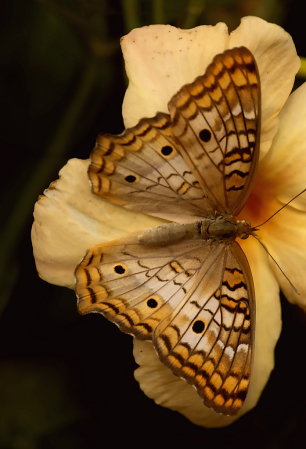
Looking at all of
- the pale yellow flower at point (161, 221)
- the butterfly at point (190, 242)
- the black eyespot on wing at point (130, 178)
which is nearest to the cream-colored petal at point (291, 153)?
the pale yellow flower at point (161, 221)

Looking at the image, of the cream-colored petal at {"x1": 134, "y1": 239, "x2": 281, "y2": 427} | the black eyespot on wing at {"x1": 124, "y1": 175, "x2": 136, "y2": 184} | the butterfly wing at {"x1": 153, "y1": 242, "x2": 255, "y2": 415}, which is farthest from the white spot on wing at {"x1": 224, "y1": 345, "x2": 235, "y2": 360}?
the black eyespot on wing at {"x1": 124, "y1": 175, "x2": 136, "y2": 184}

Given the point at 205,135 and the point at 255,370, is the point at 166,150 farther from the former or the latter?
the point at 255,370

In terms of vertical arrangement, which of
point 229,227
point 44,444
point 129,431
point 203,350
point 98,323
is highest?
point 229,227

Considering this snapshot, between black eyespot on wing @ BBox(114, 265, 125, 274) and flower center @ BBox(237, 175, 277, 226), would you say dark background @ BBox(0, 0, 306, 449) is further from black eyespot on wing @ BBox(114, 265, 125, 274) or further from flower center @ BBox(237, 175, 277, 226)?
black eyespot on wing @ BBox(114, 265, 125, 274)

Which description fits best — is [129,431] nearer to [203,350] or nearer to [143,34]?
[203,350]

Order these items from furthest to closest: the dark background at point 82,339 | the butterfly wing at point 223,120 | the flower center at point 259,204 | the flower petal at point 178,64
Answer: the dark background at point 82,339 < the flower center at point 259,204 < the flower petal at point 178,64 < the butterfly wing at point 223,120

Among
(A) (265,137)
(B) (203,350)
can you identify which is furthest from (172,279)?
(A) (265,137)

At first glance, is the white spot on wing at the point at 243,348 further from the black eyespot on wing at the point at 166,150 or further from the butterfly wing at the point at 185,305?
the black eyespot on wing at the point at 166,150
